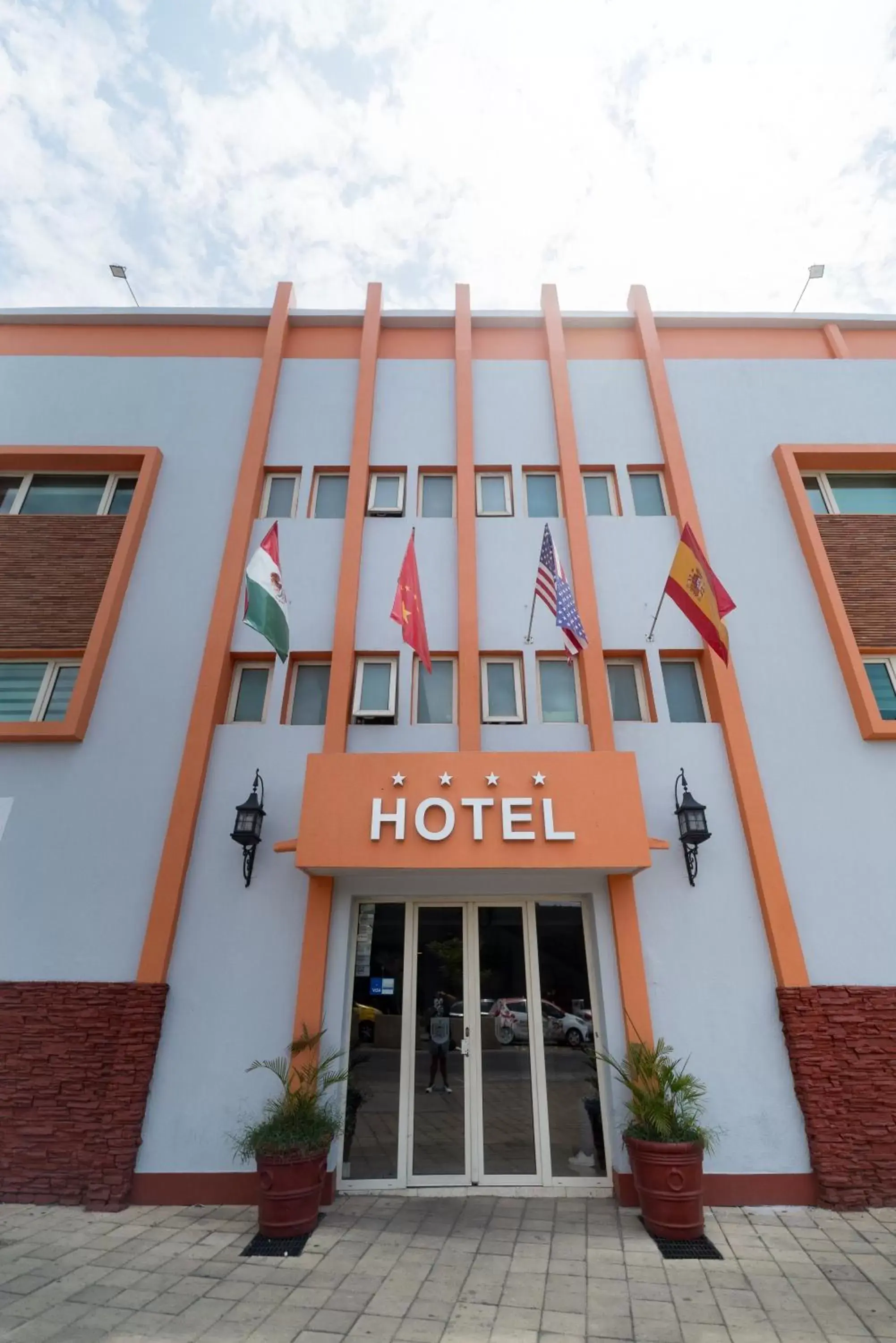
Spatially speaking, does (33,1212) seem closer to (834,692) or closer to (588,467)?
(834,692)

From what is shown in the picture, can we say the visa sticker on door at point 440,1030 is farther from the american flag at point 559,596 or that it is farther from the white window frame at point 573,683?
the american flag at point 559,596

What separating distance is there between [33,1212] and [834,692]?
10469 mm

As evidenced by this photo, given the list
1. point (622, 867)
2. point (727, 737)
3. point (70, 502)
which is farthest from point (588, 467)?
point (70, 502)

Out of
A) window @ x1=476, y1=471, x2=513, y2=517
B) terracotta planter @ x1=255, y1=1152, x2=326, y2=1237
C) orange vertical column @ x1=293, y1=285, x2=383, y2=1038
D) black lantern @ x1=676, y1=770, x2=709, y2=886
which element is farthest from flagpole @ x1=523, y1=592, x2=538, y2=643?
terracotta planter @ x1=255, y1=1152, x2=326, y2=1237

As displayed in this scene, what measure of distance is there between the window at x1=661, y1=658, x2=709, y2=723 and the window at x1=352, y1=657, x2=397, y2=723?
3.64 metres

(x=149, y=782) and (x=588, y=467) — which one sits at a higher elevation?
(x=588, y=467)

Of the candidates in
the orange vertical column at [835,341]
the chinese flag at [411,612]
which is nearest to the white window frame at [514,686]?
the chinese flag at [411,612]

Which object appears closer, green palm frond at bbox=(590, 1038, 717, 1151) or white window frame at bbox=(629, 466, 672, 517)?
green palm frond at bbox=(590, 1038, 717, 1151)

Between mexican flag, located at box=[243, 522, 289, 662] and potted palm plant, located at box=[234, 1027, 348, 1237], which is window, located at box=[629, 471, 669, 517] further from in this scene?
potted palm plant, located at box=[234, 1027, 348, 1237]

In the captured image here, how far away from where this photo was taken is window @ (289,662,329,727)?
819 centimetres

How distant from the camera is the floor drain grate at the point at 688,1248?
518 cm

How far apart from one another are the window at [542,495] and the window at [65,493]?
6.28 metres

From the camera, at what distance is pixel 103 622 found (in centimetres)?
834

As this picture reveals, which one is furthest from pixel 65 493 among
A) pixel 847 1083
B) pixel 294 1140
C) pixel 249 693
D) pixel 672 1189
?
pixel 847 1083
